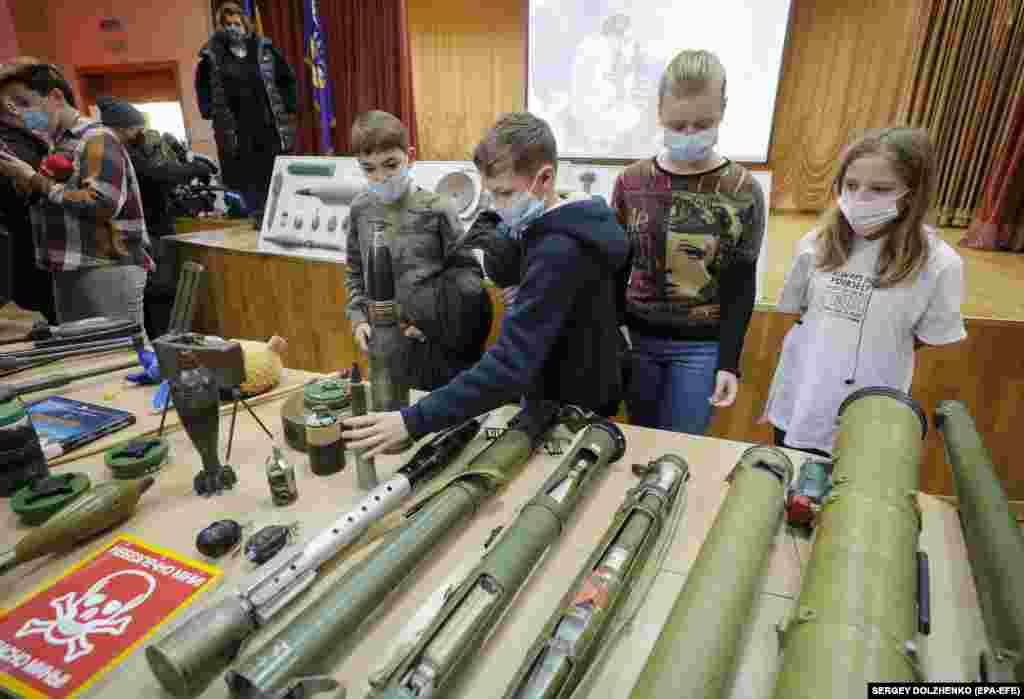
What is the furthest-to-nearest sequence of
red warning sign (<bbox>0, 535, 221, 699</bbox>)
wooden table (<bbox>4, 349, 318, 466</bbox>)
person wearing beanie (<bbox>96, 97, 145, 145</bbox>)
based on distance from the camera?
person wearing beanie (<bbox>96, 97, 145, 145</bbox>) → wooden table (<bbox>4, 349, 318, 466</bbox>) → red warning sign (<bbox>0, 535, 221, 699</bbox>)

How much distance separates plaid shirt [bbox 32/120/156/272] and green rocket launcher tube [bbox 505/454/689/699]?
2226 mm

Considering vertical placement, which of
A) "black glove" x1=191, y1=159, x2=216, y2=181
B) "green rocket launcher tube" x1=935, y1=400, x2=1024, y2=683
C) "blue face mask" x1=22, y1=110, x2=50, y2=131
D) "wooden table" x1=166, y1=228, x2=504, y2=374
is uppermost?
"blue face mask" x1=22, y1=110, x2=50, y2=131

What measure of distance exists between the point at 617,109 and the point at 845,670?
436 cm

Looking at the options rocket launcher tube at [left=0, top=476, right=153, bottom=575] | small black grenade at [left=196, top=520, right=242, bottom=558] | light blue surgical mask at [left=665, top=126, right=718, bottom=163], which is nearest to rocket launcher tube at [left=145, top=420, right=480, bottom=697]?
small black grenade at [left=196, top=520, right=242, bottom=558]

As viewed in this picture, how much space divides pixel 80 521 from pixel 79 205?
1.61 meters

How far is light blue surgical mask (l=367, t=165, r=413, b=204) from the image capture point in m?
1.74

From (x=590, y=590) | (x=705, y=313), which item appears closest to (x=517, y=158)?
(x=705, y=313)

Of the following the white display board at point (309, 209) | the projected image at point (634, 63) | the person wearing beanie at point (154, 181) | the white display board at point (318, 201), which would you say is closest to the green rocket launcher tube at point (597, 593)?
the white display board at point (318, 201)

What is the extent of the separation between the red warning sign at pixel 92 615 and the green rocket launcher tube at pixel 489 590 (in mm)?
389

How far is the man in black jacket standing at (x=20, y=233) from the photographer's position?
7.24 feet

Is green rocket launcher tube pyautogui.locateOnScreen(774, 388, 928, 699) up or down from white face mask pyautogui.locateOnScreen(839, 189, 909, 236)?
down

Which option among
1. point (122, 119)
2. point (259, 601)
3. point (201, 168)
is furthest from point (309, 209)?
point (259, 601)

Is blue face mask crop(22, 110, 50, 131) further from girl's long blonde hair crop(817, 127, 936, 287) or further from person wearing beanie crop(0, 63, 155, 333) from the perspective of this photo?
girl's long blonde hair crop(817, 127, 936, 287)

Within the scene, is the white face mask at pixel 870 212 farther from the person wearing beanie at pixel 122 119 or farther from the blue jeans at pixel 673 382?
the person wearing beanie at pixel 122 119
